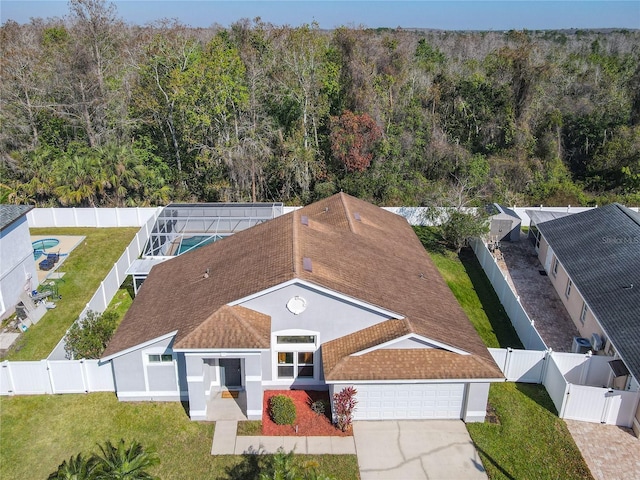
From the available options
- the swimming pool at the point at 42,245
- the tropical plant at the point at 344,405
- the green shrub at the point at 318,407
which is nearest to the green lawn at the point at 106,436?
the tropical plant at the point at 344,405

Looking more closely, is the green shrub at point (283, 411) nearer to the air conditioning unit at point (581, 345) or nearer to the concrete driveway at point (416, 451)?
the concrete driveway at point (416, 451)

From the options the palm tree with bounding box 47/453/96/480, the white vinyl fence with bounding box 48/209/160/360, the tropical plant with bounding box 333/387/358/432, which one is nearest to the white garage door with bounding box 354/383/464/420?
the tropical plant with bounding box 333/387/358/432

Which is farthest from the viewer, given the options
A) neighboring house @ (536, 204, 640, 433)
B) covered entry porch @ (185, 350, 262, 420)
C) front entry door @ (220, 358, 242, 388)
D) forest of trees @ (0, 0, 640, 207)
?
forest of trees @ (0, 0, 640, 207)

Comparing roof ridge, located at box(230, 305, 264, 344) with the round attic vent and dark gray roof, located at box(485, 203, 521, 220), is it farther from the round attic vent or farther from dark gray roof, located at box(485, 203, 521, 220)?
dark gray roof, located at box(485, 203, 521, 220)

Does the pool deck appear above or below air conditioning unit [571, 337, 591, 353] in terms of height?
below

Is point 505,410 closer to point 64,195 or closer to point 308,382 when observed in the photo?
point 308,382

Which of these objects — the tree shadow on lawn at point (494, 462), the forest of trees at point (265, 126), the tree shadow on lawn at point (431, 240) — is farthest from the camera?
the forest of trees at point (265, 126)
